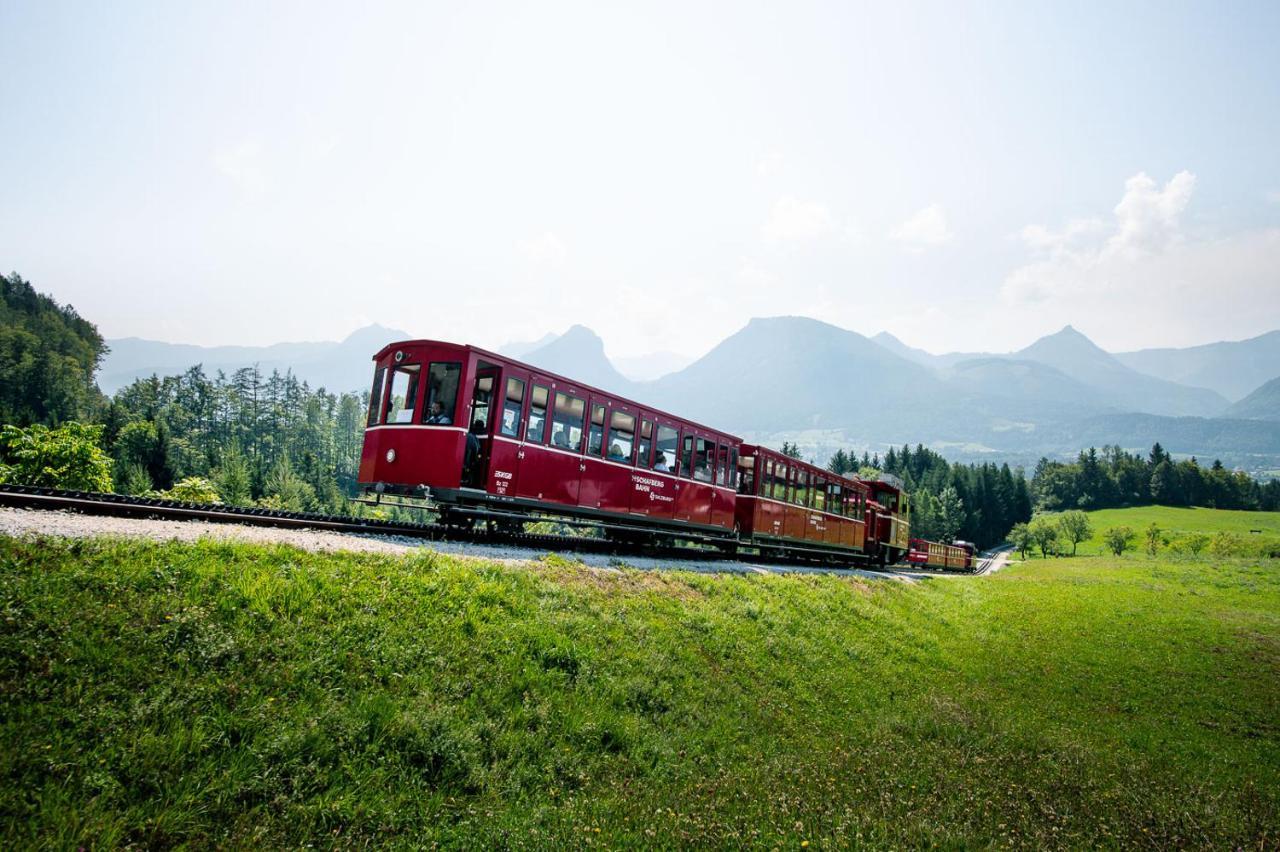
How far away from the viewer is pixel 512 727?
22.5ft

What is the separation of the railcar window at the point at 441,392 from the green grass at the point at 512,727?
4.26 m

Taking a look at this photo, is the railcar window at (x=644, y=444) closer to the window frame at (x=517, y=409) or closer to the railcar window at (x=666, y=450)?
the railcar window at (x=666, y=450)

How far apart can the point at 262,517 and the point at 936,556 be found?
4866 centimetres

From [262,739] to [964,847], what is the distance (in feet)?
22.1

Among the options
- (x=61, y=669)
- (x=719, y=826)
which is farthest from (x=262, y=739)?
(x=719, y=826)

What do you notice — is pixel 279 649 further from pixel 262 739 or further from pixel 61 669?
pixel 61 669

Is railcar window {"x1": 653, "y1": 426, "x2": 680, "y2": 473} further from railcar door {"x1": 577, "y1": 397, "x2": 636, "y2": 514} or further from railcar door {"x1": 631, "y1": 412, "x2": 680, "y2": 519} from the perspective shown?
railcar door {"x1": 577, "y1": 397, "x2": 636, "y2": 514}

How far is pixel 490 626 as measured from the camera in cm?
833

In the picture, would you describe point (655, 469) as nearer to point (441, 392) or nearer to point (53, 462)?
point (441, 392)

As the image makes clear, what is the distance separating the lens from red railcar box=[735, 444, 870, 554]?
23328 mm

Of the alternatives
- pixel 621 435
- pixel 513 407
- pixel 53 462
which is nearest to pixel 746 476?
pixel 621 435

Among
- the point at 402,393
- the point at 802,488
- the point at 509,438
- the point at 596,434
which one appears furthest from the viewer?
the point at 802,488

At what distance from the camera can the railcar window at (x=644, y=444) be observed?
59.5 feet

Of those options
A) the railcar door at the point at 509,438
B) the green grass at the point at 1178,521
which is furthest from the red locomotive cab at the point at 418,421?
the green grass at the point at 1178,521
